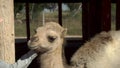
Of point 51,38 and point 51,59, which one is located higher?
point 51,38

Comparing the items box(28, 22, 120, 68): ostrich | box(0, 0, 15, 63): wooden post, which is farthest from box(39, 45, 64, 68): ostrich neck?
box(0, 0, 15, 63): wooden post

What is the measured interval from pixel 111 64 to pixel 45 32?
62 centimetres

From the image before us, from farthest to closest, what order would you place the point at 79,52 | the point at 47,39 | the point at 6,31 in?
the point at 6,31
the point at 79,52
the point at 47,39

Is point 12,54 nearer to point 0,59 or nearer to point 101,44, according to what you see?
point 0,59

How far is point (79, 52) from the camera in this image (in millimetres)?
3492

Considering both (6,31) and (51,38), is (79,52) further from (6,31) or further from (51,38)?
(6,31)

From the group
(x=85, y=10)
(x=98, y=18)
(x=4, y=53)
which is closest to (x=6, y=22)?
(x=4, y=53)

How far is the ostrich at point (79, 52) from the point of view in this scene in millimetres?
3182

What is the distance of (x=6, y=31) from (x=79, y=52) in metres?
0.72

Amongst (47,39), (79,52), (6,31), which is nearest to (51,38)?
(47,39)

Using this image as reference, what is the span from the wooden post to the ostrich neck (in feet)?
2.13

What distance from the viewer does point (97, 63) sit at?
3.39 meters

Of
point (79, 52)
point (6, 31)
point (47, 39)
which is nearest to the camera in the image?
point (47, 39)

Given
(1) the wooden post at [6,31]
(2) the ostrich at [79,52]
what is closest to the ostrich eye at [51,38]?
(2) the ostrich at [79,52]
